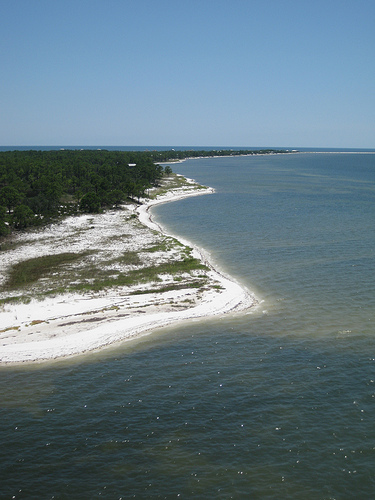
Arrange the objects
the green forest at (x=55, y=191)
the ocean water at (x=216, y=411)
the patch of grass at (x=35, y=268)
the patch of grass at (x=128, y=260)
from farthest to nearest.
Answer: the green forest at (x=55, y=191), the patch of grass at (x=128, y=260), the patch of grass at (x=35, y=268), the ocean water at (x=216, y=411)

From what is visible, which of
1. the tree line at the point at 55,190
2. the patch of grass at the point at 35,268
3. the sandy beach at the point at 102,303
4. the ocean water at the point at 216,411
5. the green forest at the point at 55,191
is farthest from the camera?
the tree line at the point at 55,190

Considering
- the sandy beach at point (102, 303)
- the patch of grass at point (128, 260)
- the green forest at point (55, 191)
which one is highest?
the green forest at point (55, 191)

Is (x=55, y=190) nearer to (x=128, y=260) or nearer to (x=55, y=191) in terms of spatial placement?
(x=55, y=191)

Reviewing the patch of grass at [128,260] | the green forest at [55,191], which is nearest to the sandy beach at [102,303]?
the patch of grass at [128,260]

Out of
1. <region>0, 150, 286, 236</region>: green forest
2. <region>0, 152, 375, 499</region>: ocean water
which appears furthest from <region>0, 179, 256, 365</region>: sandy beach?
<region>0, 150, 286, 236</region>: green forest

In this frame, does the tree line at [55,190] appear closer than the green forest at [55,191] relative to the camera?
No

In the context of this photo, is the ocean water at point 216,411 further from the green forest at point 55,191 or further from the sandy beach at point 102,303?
the green forest at point 55,191

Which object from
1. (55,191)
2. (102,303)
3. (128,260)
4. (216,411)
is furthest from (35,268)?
(55,191)
